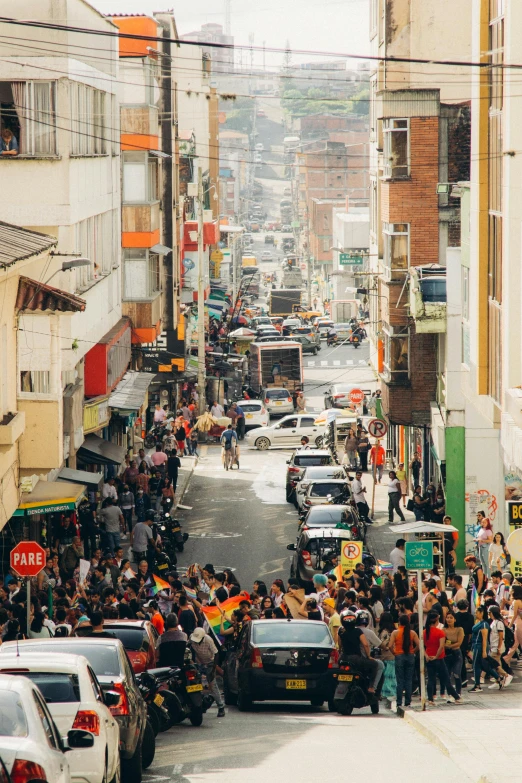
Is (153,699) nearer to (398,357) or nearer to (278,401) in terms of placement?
(398,357)

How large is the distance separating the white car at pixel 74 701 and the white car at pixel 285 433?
42746 millimetres

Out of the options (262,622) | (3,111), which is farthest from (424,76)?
(262,622)

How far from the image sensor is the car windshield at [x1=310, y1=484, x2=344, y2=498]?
1384 inches

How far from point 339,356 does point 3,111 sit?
6349 centimetres

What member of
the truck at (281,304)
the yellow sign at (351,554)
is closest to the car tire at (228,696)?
the yellow sign at (351,554)

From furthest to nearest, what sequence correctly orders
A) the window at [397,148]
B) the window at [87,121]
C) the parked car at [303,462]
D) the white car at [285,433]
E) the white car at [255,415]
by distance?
1. the white car at [255,415]
2. the white car at [285,433]
3. the window at [397,148]
4. the parked car at [303,462]
5. the window at [87,121]

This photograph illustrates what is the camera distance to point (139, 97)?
48.1 meters

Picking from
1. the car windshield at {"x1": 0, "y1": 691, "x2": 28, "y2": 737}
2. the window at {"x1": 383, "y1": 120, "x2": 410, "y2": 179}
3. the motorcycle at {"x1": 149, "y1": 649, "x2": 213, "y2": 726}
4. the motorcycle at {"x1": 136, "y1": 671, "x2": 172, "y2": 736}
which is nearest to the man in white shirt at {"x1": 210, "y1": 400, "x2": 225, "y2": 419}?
the window at {"x1": 383, "y1": 120, "x2": 410, "y2": 179}

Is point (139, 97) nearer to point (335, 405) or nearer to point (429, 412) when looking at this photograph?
point (429, 412)

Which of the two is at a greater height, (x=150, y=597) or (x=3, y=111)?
(x=3, y=111)

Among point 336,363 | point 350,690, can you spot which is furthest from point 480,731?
point 336,363

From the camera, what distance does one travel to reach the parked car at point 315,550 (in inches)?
1123

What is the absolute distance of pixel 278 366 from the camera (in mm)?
68188

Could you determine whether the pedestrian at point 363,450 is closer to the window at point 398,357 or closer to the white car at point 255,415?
the window at point 398,357
